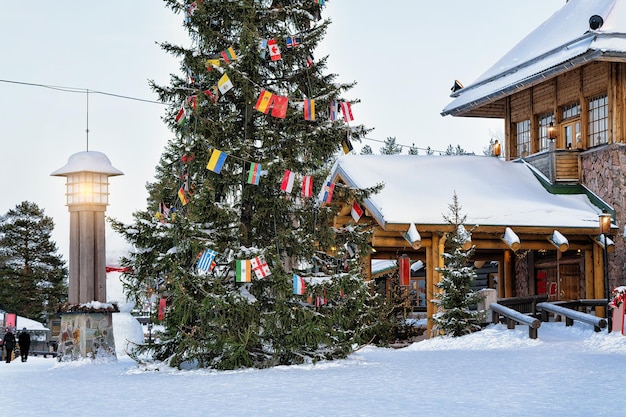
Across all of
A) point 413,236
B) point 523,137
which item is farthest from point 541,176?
point 413,236

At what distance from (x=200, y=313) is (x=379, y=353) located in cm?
521

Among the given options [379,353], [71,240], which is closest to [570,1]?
[379,353]

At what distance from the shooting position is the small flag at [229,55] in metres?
16.5

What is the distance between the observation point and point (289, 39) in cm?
1702

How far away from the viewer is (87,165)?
19984mm

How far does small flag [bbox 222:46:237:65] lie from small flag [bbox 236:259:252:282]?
11.6 ft

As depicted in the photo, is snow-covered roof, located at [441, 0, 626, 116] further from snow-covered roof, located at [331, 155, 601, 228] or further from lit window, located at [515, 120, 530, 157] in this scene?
snow-covered roof, located at [331, 155, 601, 228]

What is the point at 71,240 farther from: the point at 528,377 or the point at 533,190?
the point at 533,190

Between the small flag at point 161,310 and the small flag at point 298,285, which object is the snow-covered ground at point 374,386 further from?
the small flag at point 298,285

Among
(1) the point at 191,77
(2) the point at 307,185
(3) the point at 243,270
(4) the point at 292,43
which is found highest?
(4) the point at 292,43

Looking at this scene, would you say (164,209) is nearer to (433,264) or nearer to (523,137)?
(433,264)

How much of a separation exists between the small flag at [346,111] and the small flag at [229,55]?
2.24 metres

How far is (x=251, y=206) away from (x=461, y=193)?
365 inches

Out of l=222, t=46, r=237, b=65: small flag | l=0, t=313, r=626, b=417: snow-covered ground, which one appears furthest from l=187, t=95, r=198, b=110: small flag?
l=0, t=313, r=626, b=417: snow-covered ground
